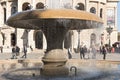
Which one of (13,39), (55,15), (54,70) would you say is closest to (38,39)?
(13,39)

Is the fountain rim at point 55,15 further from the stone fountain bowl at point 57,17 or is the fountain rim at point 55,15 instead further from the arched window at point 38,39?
the arched window at point 38,39

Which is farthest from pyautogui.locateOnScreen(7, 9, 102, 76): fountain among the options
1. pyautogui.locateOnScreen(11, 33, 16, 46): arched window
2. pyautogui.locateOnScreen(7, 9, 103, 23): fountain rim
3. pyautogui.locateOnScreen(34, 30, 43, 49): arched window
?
pyautogui.locateOnScreen(11, 33, 16, 46): arched window

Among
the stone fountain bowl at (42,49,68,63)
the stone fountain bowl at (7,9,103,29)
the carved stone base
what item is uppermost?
the stone fountain bowl at (7,9,103,29)

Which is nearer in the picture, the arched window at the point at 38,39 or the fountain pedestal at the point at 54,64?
the fountain pedestal at the point at 54,64

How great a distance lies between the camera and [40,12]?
12.2m

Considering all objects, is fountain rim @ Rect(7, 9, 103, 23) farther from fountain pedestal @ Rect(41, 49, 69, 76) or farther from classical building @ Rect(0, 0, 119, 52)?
classical building @ Rect(0, 0, 119, 52)

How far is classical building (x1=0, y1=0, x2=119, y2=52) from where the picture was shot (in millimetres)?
52062

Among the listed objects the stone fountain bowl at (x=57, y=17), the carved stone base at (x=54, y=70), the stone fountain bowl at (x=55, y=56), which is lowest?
the carved stone base at (x=54, y=70)

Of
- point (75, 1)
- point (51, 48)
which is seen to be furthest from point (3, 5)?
point (51, 48)

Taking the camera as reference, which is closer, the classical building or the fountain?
the fountain

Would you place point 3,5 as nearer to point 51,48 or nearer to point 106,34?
point 106,34

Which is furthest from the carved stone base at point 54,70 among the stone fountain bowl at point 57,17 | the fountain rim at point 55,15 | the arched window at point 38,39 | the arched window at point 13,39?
the arched window at point 13,39

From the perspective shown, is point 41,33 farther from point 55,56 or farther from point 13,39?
point 55,56

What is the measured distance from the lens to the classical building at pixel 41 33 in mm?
52062
